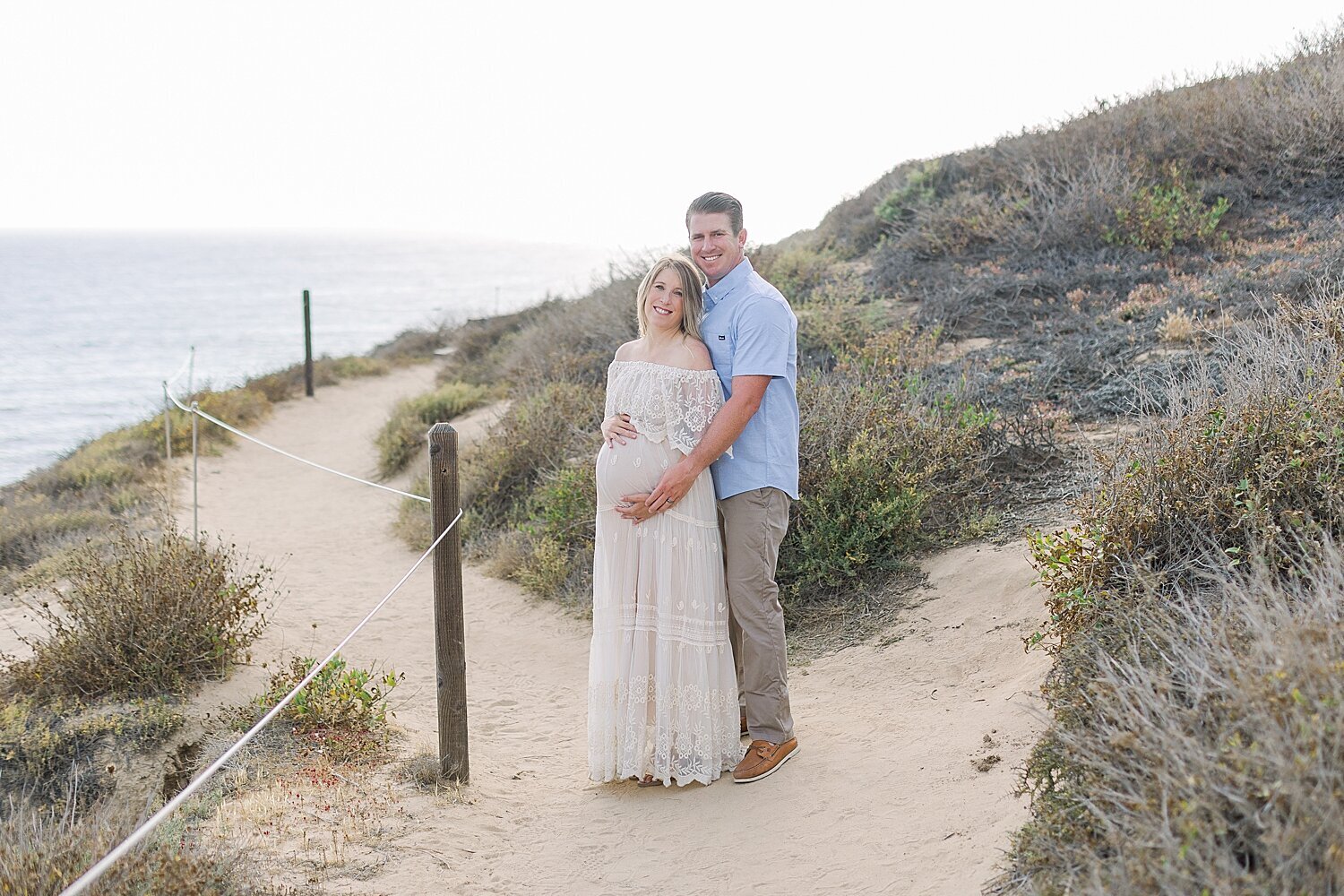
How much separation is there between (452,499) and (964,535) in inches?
129

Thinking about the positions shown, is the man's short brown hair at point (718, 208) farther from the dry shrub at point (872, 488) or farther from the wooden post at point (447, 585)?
the dry shrub at point (872, 488)

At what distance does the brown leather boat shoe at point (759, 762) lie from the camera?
→ 4.24 meters

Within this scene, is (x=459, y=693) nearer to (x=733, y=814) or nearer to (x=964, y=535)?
(x=733, y=814)

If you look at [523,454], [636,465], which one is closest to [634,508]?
[636,465]

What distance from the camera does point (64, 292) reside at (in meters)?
74.0

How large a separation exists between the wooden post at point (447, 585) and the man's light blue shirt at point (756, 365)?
48.1 inches

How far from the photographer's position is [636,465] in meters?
4.16

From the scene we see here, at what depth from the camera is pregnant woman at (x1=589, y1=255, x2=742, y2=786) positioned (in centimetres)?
412

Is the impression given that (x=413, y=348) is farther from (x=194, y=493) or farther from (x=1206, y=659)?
(x=1206, y=659)

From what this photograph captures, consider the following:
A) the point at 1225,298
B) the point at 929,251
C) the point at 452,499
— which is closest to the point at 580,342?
the point at 929,251

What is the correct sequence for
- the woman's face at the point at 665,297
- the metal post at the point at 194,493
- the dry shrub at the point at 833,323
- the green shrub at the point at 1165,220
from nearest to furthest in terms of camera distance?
the woman's face at the point at 665,297 → the metal post at the point at 194,493 → the dry shrub at the point at 833,323 → the green shrub at the point at 1165,220

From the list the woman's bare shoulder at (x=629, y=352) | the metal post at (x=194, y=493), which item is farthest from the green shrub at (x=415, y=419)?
the woman's bare shoulder at (x=629, y=352)

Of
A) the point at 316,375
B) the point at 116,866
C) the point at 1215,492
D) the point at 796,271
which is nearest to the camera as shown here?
the point at 116,866

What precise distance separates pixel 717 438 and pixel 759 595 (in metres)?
0.70
